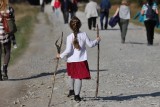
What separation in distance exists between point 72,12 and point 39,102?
78.1ft

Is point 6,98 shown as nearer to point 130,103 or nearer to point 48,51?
point 130,103

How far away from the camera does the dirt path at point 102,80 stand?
456 inches

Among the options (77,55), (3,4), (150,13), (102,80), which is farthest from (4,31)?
(150,13)

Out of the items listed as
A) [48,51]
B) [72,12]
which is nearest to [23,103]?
[48,51]

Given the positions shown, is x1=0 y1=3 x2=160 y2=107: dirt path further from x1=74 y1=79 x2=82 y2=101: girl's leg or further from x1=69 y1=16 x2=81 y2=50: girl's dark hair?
x1=69 y1=16 x2=81 y2=50: girl's dark hair

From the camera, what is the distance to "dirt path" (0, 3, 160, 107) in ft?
38.0

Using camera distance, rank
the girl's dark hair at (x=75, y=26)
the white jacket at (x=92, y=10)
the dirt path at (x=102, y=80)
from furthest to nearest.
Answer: the white jacket at (x=92, y=10) < the dirt path at (x=102, y=80) < the girl's dark hair at (x=75, y=26)

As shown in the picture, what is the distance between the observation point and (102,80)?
13.9m

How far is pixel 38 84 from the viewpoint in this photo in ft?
45.6

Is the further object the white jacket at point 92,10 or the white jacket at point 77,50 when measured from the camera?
the white jacket at point 92,10

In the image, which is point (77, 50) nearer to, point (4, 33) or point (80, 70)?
point (80, 70)

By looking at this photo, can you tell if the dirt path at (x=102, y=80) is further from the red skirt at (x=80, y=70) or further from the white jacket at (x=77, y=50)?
the white jacket at (x=77, y=50)

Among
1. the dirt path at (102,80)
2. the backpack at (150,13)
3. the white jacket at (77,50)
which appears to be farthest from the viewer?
the backpack at (150,13)

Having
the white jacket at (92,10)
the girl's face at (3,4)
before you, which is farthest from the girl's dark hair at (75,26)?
the white jacket at (92,10)
